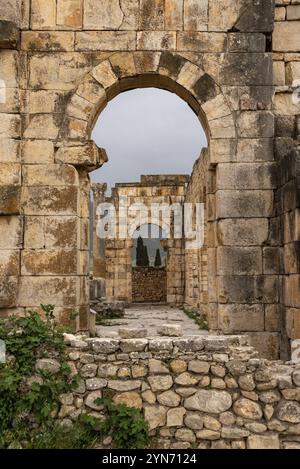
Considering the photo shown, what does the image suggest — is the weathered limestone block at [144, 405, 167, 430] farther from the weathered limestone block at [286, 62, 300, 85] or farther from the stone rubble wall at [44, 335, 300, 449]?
the weathered limestone block at [286, 62, 300, 85]

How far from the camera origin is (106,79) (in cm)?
707

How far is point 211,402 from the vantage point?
457 centimetres

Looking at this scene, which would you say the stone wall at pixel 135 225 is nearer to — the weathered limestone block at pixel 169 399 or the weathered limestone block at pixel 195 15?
the weathered limestone block at pixel 195 15

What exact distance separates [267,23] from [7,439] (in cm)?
653

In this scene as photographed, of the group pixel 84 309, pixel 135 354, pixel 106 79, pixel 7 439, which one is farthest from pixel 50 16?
pixel 7 439

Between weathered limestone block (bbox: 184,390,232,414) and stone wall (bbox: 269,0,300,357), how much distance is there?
1.95 meters

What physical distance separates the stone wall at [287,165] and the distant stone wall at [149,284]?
17.0 meters

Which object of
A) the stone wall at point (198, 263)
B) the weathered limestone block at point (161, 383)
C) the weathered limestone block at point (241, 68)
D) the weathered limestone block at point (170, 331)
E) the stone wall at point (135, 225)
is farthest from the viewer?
the stone wall at point (135, 225)

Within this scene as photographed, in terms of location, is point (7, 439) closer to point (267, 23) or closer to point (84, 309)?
point (84, 309)

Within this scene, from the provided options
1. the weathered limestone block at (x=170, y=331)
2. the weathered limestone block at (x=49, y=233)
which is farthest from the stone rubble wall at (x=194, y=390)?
the weathered limestone block at (x=49, y=233)

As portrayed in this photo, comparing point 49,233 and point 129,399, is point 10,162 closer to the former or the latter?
point 49,233

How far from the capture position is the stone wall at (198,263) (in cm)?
1096

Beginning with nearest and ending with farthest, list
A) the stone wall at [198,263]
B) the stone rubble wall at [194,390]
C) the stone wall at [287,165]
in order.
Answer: the stone rubble wall at [194,390], the stone wall at [287,165], the stone wall at [198,263]

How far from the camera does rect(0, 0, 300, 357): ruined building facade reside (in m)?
6.80
